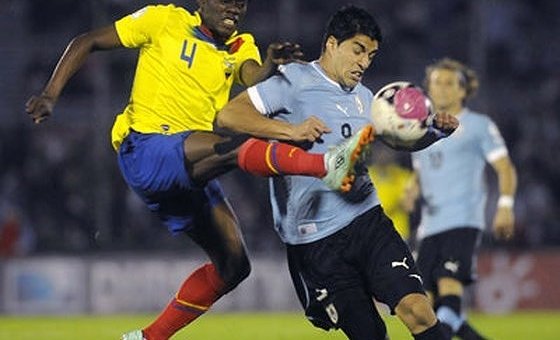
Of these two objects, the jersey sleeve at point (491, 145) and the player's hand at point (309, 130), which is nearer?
the player's hand at point (309, 130)

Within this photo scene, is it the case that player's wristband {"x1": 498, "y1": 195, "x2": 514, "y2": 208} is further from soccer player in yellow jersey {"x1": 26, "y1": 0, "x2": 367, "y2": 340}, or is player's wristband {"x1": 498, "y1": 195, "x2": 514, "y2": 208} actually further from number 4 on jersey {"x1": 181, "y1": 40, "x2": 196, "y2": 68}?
number 4 on jersey {"x1": 181, "y1": 40, "x2": 196, "y2": 68}

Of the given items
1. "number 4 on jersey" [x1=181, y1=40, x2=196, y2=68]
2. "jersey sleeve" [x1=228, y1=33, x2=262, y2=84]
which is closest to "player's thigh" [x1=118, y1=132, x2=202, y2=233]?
"number 4 on jersey" [x1=181, y1=40, x2=196, y2=68]

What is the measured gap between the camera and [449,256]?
11039 millimetres

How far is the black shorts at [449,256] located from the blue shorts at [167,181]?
261cm

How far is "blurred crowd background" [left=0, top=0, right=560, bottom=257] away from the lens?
59.8ft

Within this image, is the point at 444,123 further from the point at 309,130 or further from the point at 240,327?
the point at 240,327

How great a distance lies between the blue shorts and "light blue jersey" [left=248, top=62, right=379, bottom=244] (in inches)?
31.2

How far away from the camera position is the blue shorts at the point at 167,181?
830 cm

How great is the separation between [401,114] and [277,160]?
2.35 feet

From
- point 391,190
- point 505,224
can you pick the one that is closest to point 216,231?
point 505,224

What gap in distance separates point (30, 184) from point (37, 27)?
9.06ft

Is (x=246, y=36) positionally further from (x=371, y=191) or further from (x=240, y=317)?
(x=240, y=317)

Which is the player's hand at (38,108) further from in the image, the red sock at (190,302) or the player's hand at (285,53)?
the red sock at (190,302)

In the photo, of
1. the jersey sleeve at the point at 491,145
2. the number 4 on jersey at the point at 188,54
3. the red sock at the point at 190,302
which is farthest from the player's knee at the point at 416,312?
the jersey sleeve at the point at 491,145
